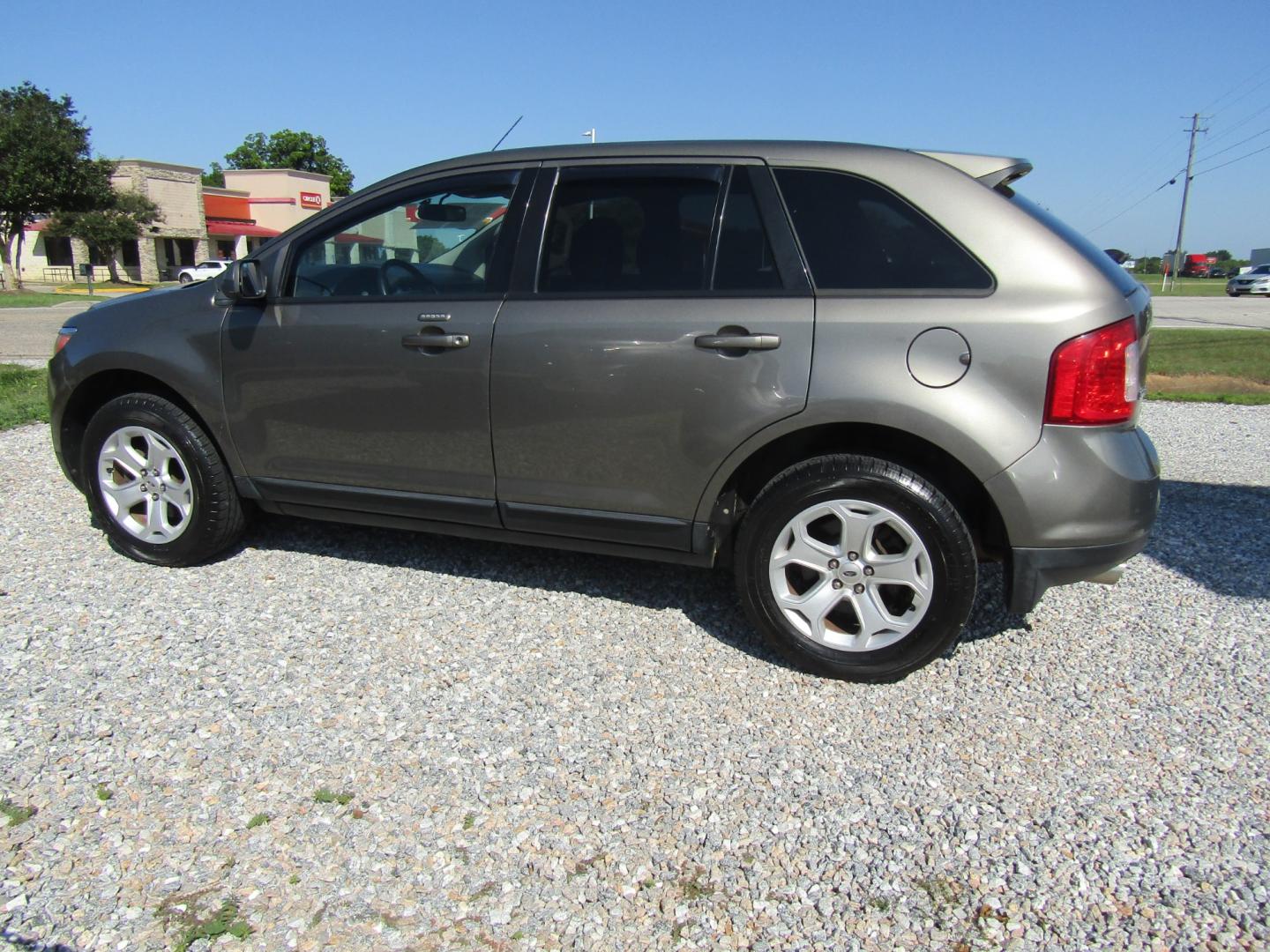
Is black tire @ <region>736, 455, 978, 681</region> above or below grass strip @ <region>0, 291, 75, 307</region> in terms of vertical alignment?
below

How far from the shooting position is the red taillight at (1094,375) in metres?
2.95

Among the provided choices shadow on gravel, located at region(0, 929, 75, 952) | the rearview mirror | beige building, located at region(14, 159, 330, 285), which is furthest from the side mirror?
beige building, located at region(14, 159, 330, 285)

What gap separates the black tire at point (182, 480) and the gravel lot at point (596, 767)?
0.50 ft

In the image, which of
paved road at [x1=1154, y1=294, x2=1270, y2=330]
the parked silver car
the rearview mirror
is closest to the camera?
the rearview mirror

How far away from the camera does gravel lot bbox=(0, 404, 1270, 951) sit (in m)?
2.22

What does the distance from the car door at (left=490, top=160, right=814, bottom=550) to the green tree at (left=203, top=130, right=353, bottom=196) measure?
298 feet

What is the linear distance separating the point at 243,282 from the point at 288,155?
9384cm

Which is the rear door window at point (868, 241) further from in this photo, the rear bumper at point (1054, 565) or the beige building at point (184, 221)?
the beige building at point (184, 221)

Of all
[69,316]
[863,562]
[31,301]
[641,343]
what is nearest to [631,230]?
[641,343]

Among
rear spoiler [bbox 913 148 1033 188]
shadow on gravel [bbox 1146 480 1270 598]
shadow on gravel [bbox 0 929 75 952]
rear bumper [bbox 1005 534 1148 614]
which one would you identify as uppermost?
rear spoiler [bbox 913 148 1033 188]

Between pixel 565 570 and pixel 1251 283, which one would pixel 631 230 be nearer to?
pixel 565 570

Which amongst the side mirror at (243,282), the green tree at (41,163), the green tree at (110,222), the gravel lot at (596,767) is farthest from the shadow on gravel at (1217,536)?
the green tree at (110,222)

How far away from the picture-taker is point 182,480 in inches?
169

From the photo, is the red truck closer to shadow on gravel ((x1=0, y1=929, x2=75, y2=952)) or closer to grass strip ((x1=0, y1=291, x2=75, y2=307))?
grass strip ((x1=0, y1=291, x2=75, y2=307))
